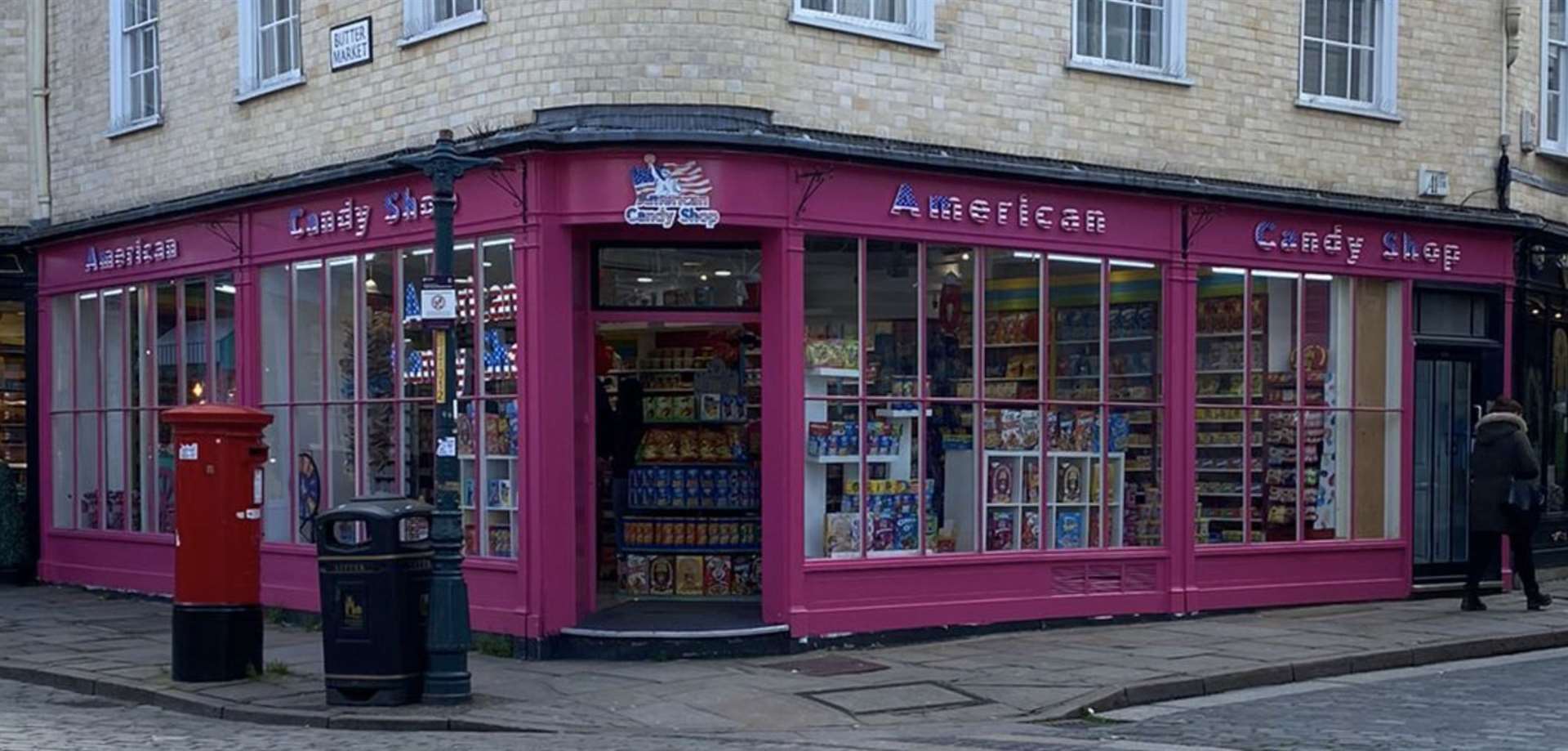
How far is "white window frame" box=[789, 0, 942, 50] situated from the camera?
1436cm

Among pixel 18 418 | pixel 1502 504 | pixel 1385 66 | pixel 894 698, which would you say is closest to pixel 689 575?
pixel 894 698

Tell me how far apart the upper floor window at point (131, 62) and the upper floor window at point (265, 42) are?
2.04 meters

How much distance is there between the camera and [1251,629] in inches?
623

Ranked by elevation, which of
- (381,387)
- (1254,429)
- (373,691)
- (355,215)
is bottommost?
(373,691)

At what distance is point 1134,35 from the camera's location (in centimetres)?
1666

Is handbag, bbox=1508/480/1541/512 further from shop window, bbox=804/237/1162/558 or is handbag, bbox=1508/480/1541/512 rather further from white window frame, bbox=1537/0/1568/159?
white window frame, bbox=1537/0/1568/159

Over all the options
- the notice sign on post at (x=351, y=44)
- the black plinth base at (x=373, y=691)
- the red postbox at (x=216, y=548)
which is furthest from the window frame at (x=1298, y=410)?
the red postbox at (x=216, y=548)

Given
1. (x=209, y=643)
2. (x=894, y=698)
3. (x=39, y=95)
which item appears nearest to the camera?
(x=894, y=698)

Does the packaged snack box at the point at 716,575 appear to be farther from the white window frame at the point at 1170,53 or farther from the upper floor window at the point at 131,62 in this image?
the upper floor window at the point at 131,62

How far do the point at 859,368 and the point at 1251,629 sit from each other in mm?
3994

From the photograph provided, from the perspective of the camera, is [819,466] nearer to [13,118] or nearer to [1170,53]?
[1170,53]

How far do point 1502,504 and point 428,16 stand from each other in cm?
1012

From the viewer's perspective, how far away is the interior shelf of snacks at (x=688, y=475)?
50.0 ft

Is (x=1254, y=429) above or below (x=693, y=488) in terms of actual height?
above
